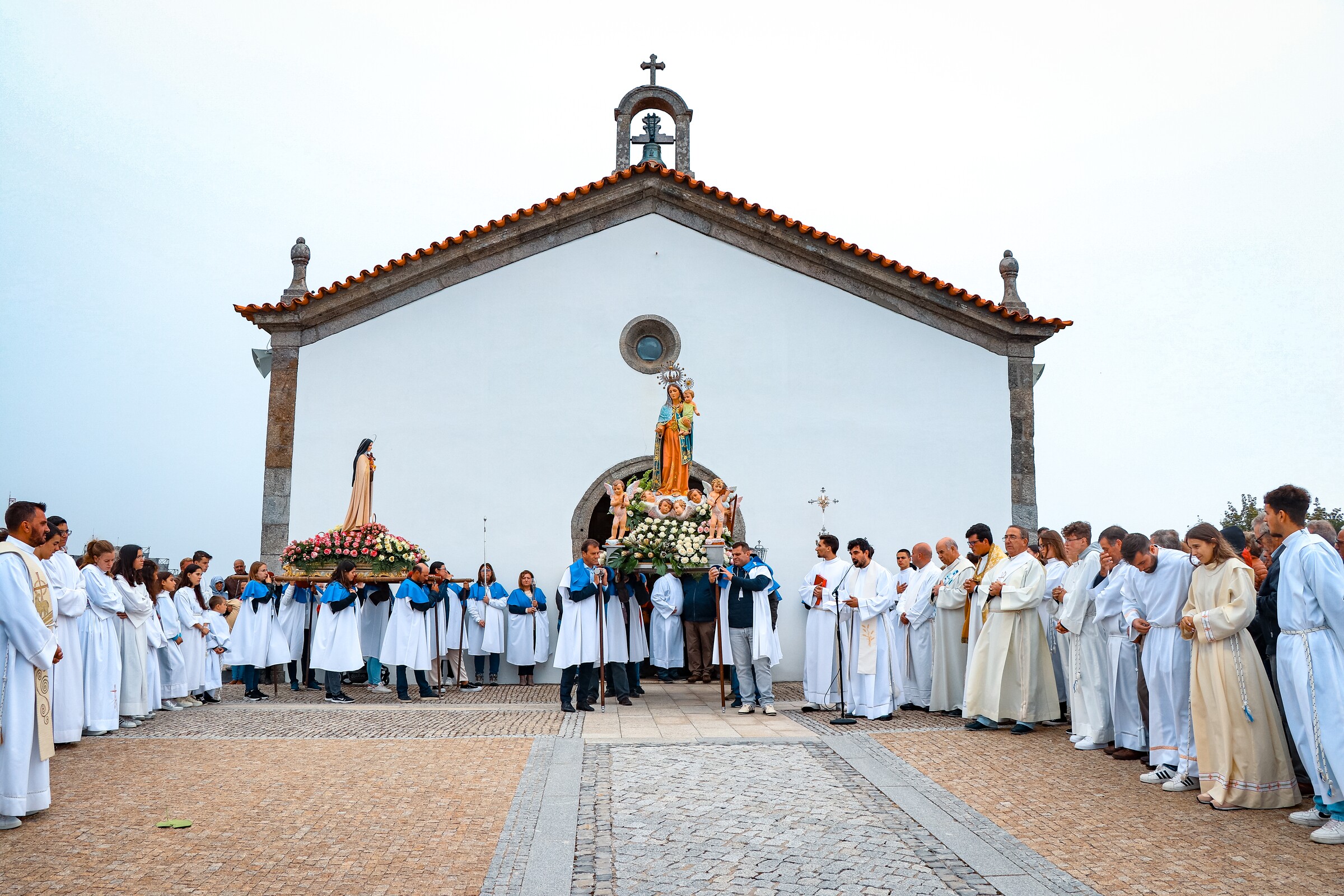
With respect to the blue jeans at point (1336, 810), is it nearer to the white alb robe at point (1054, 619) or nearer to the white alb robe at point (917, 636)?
the white alb robe at point (1054, 619)

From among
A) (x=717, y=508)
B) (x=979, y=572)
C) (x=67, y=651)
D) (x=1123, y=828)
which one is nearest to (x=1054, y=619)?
(x=979, y=572)

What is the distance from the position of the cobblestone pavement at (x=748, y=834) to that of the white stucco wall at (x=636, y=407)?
680 cm

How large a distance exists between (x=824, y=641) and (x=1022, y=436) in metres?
5.65

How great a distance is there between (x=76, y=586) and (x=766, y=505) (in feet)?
28.0

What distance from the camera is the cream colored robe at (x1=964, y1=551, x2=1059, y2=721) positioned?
8.73 metres

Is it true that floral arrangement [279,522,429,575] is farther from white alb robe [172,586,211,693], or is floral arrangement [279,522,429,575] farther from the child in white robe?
white alb robe [172,586,211,693]

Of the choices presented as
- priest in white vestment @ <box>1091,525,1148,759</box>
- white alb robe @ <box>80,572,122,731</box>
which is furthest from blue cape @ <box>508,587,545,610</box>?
priest in white vestment @ <box>1091,525,1148,759</box>

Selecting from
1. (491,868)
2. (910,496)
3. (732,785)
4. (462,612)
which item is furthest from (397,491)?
(491,868)

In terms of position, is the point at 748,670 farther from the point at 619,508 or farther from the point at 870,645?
the point at 619,508

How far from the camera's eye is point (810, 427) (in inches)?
550

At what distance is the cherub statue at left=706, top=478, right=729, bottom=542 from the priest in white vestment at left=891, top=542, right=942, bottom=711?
7.11ft

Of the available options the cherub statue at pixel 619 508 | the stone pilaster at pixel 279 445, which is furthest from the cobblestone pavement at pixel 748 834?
the stone pilaster at pixel 279 445

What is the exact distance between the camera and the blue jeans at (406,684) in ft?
37.3

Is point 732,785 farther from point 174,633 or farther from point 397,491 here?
point 397,491
